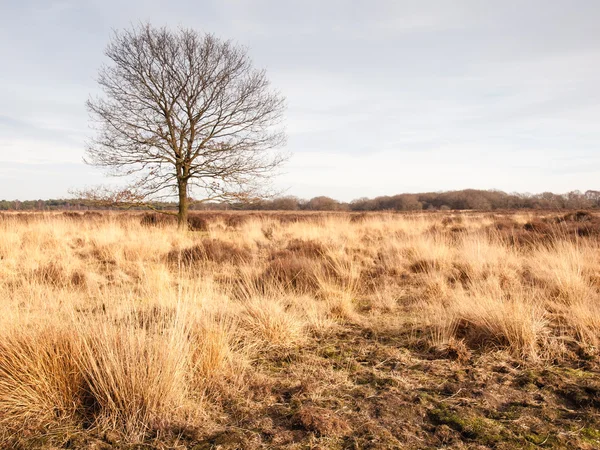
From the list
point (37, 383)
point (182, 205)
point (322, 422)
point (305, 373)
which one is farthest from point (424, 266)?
point (182, 205)

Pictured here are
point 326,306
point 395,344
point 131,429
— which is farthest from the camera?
point 326,306

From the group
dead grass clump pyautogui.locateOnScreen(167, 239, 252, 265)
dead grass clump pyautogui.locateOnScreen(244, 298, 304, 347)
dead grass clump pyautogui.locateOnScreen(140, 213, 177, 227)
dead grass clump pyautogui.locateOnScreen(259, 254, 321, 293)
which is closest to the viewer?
dead grass clump pyautogui.locateOnScreen(244, 298, 304, 347)

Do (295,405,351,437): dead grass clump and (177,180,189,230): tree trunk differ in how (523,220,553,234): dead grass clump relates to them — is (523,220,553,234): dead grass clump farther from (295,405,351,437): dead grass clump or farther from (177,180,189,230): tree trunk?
(177,180,189,230): tree trunk

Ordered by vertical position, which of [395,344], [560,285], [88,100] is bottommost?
[395,344]

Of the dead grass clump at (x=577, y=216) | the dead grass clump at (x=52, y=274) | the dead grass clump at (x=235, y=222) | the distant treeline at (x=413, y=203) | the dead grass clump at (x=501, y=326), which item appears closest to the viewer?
the dead grass clump at (x=501, y=326)

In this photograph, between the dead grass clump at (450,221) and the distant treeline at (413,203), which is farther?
the distant treeline at (413,203)

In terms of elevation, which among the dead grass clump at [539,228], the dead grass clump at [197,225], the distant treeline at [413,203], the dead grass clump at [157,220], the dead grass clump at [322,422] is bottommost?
the dead grass clump at [322,422]

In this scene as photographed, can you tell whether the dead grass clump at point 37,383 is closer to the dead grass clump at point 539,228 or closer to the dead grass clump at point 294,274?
the dead grass clump at point 294,274

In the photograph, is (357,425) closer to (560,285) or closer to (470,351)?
(470,351)

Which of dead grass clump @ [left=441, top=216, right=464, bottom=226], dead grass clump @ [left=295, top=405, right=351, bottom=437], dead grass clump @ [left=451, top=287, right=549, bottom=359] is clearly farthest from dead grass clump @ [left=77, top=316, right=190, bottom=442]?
dead grass clump @ [left=441, top=216, right=464, bottom=226]

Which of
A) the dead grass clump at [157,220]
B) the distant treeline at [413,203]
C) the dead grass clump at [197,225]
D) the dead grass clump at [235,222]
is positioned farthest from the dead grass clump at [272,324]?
the distant treeline at [413,203]

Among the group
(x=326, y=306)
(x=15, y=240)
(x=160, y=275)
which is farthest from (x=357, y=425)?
(x=15, y=240)

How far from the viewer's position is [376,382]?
2672 millimetres

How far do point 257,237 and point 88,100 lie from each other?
260 inches
